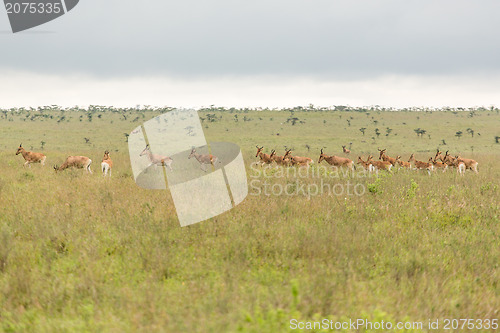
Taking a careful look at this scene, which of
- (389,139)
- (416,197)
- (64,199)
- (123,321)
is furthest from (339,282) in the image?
(389,139)

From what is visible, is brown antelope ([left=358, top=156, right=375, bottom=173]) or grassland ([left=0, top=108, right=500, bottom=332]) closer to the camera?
grassland ([left=0, top=108, right=500, bottom=332])

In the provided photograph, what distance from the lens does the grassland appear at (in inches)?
165

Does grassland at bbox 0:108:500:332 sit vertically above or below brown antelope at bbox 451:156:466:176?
above

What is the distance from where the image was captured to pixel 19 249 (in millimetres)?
6082

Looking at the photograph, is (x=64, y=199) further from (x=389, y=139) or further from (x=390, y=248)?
(x=389, y=139)

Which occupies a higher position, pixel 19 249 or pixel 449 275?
pixel 19 249

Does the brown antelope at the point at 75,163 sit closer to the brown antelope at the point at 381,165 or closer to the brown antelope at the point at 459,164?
the brown antelope at the point at 381,165

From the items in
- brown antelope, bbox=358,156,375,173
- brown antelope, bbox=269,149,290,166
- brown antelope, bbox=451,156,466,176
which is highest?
brown antelope, bbox=269,149,290,166

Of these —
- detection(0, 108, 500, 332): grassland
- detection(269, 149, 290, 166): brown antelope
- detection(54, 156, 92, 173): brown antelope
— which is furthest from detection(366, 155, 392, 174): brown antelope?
detection(54, 156, 92, 173): brown antelope

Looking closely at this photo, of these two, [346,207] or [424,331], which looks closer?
[424,331]

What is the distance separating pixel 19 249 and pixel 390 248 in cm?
627
